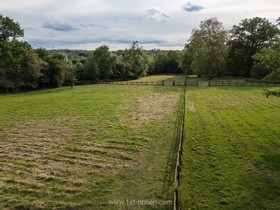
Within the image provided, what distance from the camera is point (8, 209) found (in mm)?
6852

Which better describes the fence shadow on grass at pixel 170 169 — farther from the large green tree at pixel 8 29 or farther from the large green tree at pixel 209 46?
the large green tree at pixel 209 46

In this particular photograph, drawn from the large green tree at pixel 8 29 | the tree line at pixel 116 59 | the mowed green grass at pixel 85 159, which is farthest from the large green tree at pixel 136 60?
the mowed green grass at pixel 85 159

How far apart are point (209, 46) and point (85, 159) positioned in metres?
47.4

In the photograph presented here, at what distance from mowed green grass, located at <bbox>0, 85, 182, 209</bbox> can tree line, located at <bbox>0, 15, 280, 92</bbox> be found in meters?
18.1

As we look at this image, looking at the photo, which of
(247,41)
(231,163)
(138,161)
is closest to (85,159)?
(138,161)

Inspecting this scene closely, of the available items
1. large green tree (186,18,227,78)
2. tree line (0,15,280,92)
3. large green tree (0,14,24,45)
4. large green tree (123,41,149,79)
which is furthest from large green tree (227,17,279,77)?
large green tree (0,14,24,45)

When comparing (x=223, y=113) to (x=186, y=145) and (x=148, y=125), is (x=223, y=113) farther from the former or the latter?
(x=186, y=145)

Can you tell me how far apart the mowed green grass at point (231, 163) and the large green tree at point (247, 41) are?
148 feet

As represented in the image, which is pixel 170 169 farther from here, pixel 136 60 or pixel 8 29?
pixel 136 60

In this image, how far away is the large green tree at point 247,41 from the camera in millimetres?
54469

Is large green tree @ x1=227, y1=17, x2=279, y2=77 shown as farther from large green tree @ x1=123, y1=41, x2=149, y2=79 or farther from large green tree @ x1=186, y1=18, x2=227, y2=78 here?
large green tree @ x1=123, y1=41, x2=149, y2=79

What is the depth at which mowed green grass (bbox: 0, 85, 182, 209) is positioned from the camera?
7.60 meters

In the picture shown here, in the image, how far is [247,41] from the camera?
186 feet

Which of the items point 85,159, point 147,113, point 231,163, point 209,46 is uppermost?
point 209,46
